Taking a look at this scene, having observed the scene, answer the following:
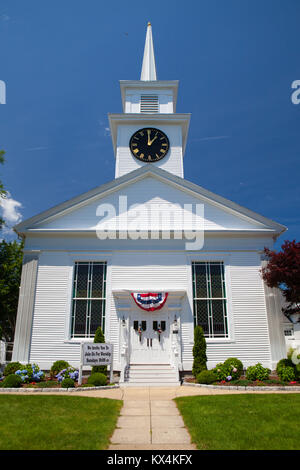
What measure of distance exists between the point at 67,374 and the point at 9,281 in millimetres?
12586

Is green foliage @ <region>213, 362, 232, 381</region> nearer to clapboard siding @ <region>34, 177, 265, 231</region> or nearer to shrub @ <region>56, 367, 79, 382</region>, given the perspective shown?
shrub @ <region>56, 367, 79, 382</region>

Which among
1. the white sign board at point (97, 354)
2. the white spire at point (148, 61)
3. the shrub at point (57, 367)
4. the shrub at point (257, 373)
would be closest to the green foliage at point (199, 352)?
the shrub at point (257, 373)

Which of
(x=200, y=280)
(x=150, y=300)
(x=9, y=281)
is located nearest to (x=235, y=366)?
(x=200, y=280)

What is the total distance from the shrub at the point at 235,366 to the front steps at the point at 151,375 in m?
2.01

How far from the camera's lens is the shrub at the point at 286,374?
37.4 feet

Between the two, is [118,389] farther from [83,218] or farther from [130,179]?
[130,179]

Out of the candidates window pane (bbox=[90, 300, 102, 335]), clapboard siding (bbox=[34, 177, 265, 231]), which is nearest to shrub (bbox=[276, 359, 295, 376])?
clapboard siding (bbox=[34, 177, 265, 231])

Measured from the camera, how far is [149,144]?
19.4 metres

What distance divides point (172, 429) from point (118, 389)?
16.7 ft

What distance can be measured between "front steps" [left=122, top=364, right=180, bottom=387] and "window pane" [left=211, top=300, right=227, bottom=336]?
8.26ft

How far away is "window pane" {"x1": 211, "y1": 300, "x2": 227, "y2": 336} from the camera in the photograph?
13.3 m

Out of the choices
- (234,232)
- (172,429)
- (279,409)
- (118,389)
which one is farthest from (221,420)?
(234,232)
